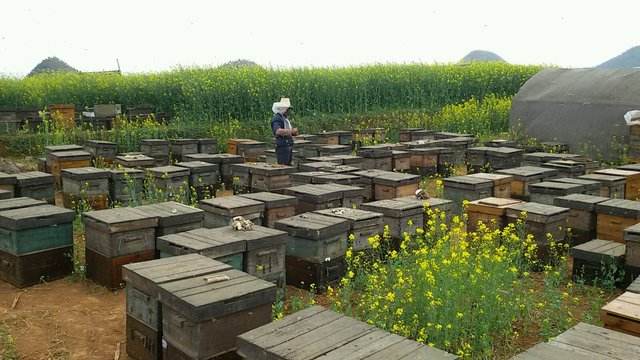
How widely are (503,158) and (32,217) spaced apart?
11.8 m

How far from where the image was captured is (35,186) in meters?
11.4

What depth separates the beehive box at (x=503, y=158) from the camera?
51.8 feet

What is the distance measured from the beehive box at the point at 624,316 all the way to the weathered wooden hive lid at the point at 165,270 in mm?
3835

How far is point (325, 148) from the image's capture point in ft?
53.3

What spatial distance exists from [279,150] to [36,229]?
6.52 metres

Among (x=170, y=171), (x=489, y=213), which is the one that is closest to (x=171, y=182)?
(x=170, y=171)

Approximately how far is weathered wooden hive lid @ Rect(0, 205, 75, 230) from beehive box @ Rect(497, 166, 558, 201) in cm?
899

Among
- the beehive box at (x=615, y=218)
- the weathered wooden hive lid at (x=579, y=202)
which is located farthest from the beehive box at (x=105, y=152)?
the beehive box at (x=615, y=218)

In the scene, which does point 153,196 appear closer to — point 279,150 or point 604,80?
point 279,150

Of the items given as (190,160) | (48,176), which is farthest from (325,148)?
(48,176)

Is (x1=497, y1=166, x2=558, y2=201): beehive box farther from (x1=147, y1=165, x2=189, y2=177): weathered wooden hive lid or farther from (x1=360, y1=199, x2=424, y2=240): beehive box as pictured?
(x1=147, y1=165, x2=189, y2=177): weathered wooden hive lid

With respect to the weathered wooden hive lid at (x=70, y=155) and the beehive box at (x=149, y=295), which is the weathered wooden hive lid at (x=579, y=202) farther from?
the weathered wooden hive lid at (x=70, y=155)

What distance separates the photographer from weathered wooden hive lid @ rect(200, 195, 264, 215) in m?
9.00

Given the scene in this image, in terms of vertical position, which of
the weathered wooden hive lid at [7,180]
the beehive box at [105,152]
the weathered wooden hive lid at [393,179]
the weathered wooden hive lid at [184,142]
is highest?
the weathered wooden hive lid at [184,142]
